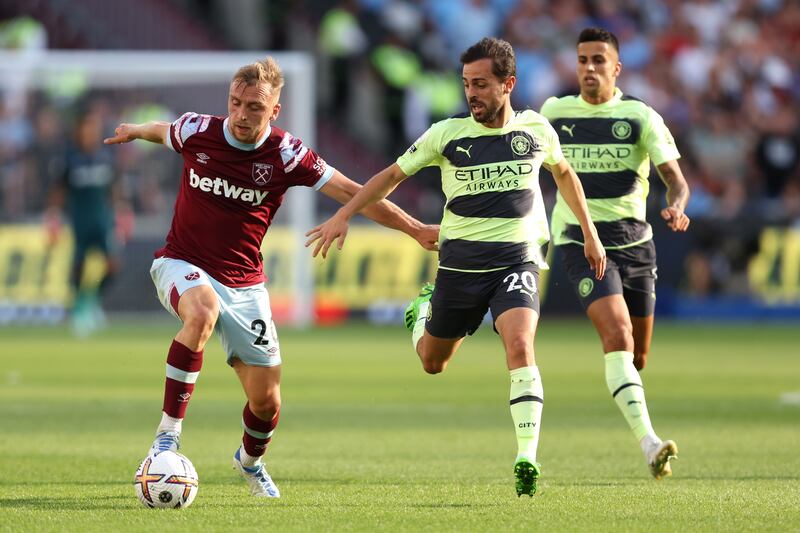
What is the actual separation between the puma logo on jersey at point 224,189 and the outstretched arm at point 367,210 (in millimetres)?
380

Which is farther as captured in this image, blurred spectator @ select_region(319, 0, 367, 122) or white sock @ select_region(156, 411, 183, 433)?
blurred spectator @ select_region(319, 0, 367, 122)

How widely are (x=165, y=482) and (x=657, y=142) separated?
401cm

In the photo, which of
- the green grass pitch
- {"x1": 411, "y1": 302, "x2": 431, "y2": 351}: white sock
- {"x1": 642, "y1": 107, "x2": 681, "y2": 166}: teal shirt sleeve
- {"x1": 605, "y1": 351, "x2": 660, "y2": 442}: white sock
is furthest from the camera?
{"x1": 642, "y1": 107, "x2": 681, "y2": 166}: teal shirt sleeve

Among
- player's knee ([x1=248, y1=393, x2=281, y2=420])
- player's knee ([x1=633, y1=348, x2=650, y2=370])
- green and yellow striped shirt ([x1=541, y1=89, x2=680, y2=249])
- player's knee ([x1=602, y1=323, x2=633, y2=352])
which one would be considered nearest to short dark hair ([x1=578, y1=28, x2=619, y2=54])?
green and yellow striped shirt ([x1=541, y1=89, x2=680, y2=249])

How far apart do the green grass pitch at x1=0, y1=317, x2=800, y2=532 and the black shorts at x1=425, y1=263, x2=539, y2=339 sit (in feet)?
2.87

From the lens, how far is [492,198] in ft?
27.0

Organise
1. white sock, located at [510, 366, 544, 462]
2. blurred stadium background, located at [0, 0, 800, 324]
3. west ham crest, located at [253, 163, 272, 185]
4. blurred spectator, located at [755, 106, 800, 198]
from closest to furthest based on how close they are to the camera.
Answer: white sock, located at [510, 366, 544, 462] < west ham crest, located at [253, 163, 272, 185] < blurred stadium background, located at [0, 0, 800, 324] < blurred spectator, located at [755, 106, 800, 198]

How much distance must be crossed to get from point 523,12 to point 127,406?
17.1 m

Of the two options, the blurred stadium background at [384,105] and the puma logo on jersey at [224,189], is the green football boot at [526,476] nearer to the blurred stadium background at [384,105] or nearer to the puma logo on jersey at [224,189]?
the puma logo on jersey at [224,189]

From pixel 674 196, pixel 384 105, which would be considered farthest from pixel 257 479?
pixel 384 105

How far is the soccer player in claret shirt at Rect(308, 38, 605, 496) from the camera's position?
26.1ft

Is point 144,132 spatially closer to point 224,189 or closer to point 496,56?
point 224,189

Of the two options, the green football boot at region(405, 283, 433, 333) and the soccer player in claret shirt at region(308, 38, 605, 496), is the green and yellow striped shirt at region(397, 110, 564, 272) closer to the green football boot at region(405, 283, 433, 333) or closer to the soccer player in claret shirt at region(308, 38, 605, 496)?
the soccer player in claret shirt at region(308, 38, 605, 496)

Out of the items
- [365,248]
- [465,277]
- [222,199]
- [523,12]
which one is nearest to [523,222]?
[465,277]
